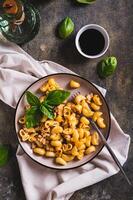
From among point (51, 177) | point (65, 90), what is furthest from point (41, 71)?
point (51, 177)

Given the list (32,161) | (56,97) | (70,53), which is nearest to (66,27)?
(70,53)

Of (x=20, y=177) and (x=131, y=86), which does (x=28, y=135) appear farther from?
(x=131, y=86)

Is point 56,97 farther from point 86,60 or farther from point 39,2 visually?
point 39,2

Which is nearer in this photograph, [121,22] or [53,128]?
[53,128]

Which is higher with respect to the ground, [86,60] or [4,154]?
[86,60]

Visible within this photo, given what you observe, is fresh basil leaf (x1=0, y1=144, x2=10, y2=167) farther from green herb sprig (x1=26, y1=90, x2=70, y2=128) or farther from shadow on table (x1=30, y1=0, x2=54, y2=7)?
shadow on table (x1=30, y1=0, x2=54, y2=7)

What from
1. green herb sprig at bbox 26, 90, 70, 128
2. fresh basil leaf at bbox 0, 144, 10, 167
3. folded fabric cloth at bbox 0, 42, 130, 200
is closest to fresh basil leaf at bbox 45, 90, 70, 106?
green herb sprig at bbox 26, 90, 70, 128
